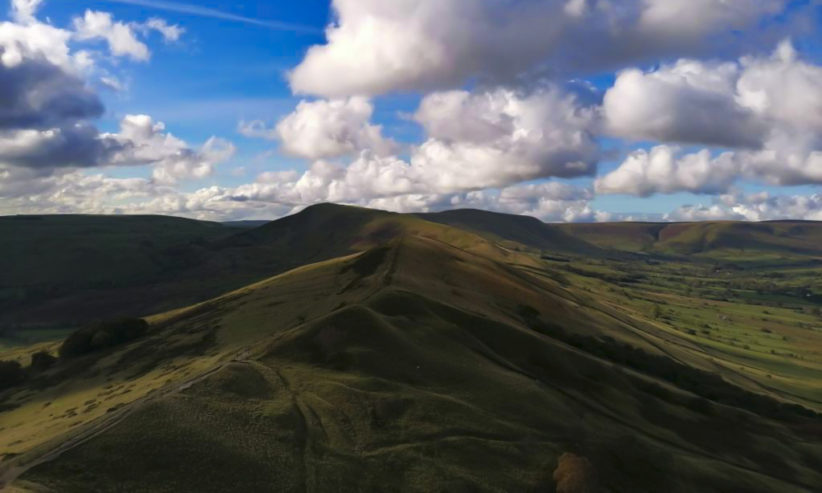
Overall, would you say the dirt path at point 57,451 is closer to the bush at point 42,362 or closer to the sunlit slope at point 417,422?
the sunlit slope at point 417,422

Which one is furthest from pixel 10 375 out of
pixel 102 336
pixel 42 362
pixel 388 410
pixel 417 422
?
pixel 417 422

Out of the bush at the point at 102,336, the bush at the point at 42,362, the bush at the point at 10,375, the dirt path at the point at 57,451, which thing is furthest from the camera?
the bush at the point at 102,336

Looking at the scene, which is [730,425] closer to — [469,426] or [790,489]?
[790,489]

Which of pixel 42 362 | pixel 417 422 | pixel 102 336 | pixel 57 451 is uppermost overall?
pixel 57 451

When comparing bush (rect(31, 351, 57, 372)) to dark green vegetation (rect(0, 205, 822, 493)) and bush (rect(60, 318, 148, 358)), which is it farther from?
bush (rect(60, 318, 148, 358))

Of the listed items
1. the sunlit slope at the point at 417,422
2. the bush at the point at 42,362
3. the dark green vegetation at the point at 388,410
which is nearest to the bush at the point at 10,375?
the dark green vegetation at the point at 388,410

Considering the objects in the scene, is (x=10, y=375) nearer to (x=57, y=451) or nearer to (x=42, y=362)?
(x=42, y=362)
